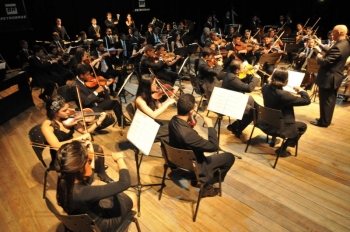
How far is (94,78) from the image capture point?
17.3 feet

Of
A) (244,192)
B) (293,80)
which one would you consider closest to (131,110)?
(244,192)

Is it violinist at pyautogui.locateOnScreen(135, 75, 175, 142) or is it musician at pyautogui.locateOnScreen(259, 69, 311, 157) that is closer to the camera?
musician at pyautogui.locateOnScreen(259, 69, 311, 157)

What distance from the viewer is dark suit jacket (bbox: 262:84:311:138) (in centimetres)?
356

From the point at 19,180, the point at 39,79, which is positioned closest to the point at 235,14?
the point at 39,79

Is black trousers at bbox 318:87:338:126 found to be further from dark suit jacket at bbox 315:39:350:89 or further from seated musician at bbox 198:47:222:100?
seated musician at bbox 198:47:222:100

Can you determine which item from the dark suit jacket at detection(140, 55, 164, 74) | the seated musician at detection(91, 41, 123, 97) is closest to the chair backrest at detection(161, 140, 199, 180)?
the dark suit jacket at detection(140, 55, 164, 74)

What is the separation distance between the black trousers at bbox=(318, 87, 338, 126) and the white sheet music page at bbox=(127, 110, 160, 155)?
136 inches

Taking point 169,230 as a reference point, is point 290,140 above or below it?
above

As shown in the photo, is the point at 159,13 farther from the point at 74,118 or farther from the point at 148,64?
the point at 74,118

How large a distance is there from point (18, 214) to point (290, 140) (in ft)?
12.1

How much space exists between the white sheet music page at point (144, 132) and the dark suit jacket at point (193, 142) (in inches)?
10.5

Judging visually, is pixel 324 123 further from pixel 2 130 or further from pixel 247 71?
pixel 2 130

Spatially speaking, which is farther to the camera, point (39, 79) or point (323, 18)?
point (323, 18)

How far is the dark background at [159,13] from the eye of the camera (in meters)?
10.8
